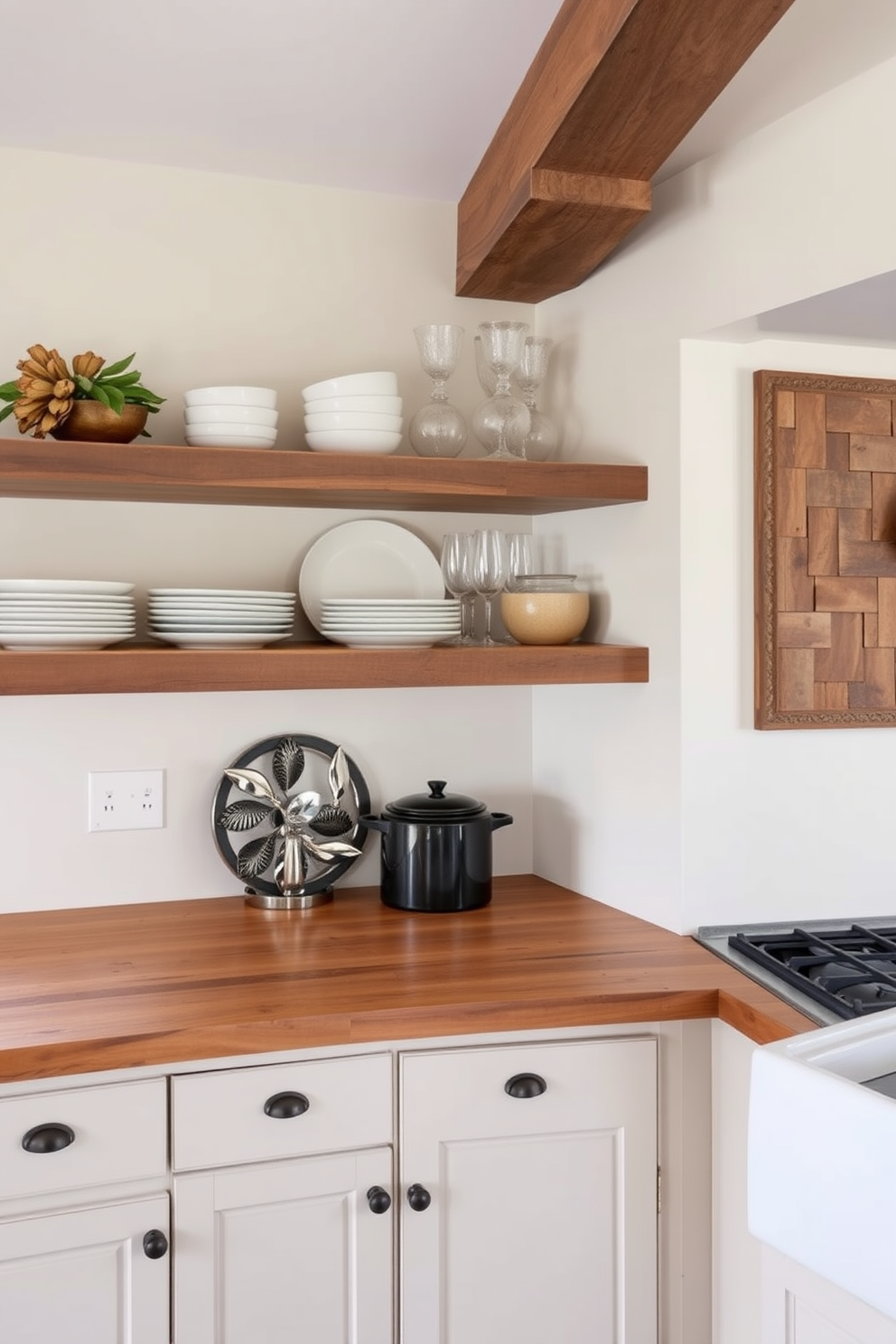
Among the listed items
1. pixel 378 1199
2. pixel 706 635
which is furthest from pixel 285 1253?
pixel 706 635

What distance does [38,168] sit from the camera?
2.16m

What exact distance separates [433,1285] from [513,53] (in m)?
1.84

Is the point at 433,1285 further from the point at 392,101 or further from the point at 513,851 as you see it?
the point at 392,101

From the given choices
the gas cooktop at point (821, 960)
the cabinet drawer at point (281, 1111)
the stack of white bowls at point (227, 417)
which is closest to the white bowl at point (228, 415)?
the stack of white bowls at point (227, 417)

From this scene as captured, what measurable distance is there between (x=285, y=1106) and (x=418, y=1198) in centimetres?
24

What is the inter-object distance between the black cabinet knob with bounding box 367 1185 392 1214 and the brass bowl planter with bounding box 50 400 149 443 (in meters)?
1.26

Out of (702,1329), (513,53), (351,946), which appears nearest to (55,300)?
(513,53)

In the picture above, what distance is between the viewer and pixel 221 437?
6.61ft

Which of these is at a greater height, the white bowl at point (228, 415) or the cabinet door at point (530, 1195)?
the white bowl at point (228, 415)

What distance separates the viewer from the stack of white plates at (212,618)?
6.39 ft

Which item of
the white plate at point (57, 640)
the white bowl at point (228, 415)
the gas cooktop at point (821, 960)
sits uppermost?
the white bowl at point (228, 415)

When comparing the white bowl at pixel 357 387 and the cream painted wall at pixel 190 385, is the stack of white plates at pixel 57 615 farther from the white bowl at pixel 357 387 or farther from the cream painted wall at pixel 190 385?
the white bowl at pixel 357 387

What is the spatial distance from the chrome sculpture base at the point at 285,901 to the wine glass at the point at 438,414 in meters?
0.89

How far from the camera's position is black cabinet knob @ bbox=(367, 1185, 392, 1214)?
165 cm
